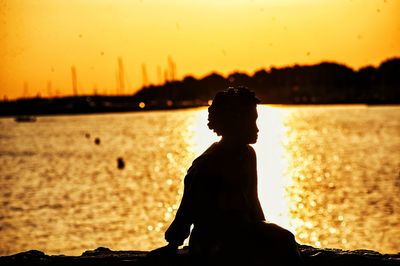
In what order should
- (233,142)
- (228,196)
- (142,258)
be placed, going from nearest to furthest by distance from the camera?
(228,196), (233,142), (142,258)

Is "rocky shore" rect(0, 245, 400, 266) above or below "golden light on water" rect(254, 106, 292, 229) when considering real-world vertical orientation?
above

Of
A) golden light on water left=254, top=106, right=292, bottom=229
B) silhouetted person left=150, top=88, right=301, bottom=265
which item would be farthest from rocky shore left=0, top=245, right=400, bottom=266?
golden light on water left=254, top=106, right=292, bottom=229

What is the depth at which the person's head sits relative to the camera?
714 cm

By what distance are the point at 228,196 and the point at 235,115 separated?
687mm

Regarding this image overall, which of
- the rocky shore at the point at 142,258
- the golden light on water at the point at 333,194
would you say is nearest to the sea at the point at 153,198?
the golden light on water at the point at 333,194

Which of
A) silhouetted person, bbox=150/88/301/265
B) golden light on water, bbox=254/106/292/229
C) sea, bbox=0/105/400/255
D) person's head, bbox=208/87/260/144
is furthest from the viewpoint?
golden light on water, bbox=254/106/292/229

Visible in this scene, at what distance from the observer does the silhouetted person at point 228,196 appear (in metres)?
6.96

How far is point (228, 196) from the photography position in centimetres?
716

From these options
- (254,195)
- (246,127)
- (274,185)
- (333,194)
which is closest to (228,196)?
(254,195)

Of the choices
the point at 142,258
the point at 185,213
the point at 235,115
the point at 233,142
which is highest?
the point at 235,115

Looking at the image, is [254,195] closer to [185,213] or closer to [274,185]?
→ [185,213]

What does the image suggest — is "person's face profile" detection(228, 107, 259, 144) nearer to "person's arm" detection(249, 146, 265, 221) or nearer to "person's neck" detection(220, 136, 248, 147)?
"person's neck" detection(220, 136, 248, 147)

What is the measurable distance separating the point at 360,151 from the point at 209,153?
354 ft

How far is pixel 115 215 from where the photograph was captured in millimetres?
49094
